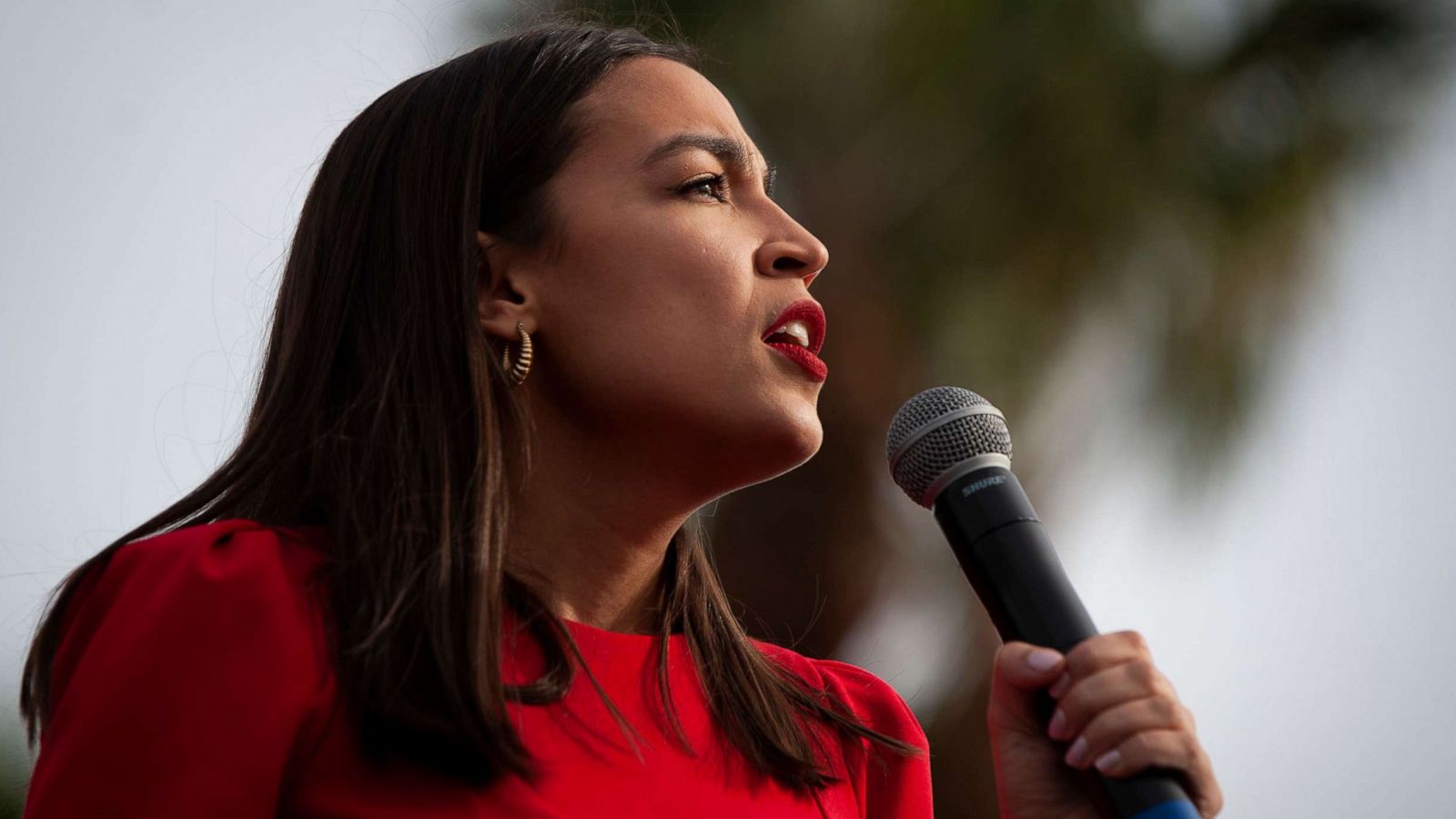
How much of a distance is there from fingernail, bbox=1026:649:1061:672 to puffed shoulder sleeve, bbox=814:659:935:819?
82 cm

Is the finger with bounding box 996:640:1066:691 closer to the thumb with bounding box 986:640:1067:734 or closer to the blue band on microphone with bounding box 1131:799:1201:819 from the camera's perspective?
the thumb with bounding box 986:640:1067:734

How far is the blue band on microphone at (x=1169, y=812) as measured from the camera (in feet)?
4.75

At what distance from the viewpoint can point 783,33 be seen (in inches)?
270

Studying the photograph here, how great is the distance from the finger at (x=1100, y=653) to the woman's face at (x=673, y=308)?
706 millimetres

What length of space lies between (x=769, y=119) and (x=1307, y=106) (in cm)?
301

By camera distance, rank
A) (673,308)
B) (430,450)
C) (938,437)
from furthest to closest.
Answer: (673,308)
(430,450)
(938,437)

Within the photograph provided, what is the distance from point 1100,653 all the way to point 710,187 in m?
1.13

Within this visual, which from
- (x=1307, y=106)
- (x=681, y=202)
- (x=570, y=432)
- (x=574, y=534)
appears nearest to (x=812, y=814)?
(x=574, y=534)

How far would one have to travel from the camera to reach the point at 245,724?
1.63 m

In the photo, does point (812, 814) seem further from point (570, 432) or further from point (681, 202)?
point (681, 202)

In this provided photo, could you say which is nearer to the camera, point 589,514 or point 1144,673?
point 1144,673

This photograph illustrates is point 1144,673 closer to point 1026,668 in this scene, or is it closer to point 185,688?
point 1026,668

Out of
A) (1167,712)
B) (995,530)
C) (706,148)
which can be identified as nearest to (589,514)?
(706,148)

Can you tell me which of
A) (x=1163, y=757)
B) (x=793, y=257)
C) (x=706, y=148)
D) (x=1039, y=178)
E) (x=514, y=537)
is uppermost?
(x=1039, y=178)
